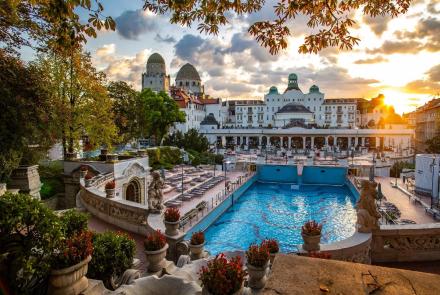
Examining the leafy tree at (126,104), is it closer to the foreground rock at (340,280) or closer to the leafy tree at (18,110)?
the leafy tree at (18,110)

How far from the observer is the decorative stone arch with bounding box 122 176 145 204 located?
22200mm

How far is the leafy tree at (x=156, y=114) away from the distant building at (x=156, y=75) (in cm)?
4229

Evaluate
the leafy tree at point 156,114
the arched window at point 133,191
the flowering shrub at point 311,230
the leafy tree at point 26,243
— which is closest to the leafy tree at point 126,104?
the leafy tree at point 156,114

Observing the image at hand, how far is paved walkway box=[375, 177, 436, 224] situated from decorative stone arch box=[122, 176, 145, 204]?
19928mm

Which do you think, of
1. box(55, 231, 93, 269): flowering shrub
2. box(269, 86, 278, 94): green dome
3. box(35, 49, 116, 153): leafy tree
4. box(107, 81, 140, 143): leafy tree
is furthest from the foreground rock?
box(269, 86, 278, 94): green dome

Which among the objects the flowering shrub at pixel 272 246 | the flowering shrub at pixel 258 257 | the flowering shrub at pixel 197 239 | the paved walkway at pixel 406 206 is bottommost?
the paved walkway at pixel 406 206

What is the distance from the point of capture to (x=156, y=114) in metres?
44.7

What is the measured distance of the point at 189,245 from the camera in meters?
8.05

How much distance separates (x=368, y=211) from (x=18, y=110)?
15792 millimetres

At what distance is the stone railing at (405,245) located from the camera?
25.8 feet

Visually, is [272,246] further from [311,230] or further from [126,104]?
[126,104]

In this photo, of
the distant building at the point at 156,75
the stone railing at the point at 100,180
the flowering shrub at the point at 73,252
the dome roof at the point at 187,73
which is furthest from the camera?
the dome roof at the point at 187,73

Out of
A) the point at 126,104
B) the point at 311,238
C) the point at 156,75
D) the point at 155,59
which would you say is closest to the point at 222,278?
the point at 311,238

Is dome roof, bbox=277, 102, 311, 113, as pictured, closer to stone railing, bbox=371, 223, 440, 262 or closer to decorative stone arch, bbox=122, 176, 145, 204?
decorative stone arch, bbox=122, 176, 145, 204
